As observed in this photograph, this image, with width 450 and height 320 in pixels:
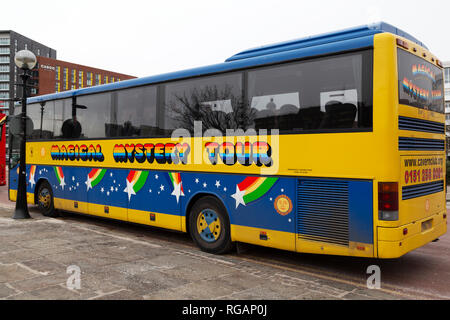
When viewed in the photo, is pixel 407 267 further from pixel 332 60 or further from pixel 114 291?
pixel 114 291

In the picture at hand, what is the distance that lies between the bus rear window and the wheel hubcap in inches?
143

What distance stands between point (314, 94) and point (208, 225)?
3032 millimetres

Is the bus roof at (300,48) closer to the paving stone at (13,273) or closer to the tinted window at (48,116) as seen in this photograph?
the tinted window at (48,116)

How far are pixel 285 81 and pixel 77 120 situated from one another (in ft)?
20.4

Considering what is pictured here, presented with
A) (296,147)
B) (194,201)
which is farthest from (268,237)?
(194,201)

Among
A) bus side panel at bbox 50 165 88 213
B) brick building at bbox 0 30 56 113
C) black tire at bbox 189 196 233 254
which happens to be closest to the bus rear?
black tire at bbox 189 196 233 254

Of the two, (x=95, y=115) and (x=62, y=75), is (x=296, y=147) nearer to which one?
(x=95, y=115)

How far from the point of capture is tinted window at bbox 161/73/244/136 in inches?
280

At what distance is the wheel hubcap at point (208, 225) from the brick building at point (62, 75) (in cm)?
10361

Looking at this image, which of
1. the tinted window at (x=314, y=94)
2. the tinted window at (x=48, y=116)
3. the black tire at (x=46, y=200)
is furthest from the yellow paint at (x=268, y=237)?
the black tire at (x=46, y=200)

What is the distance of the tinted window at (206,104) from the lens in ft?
23.3

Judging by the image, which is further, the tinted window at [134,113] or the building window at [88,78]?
the building window at [88,78]

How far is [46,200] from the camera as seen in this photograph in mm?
11859
